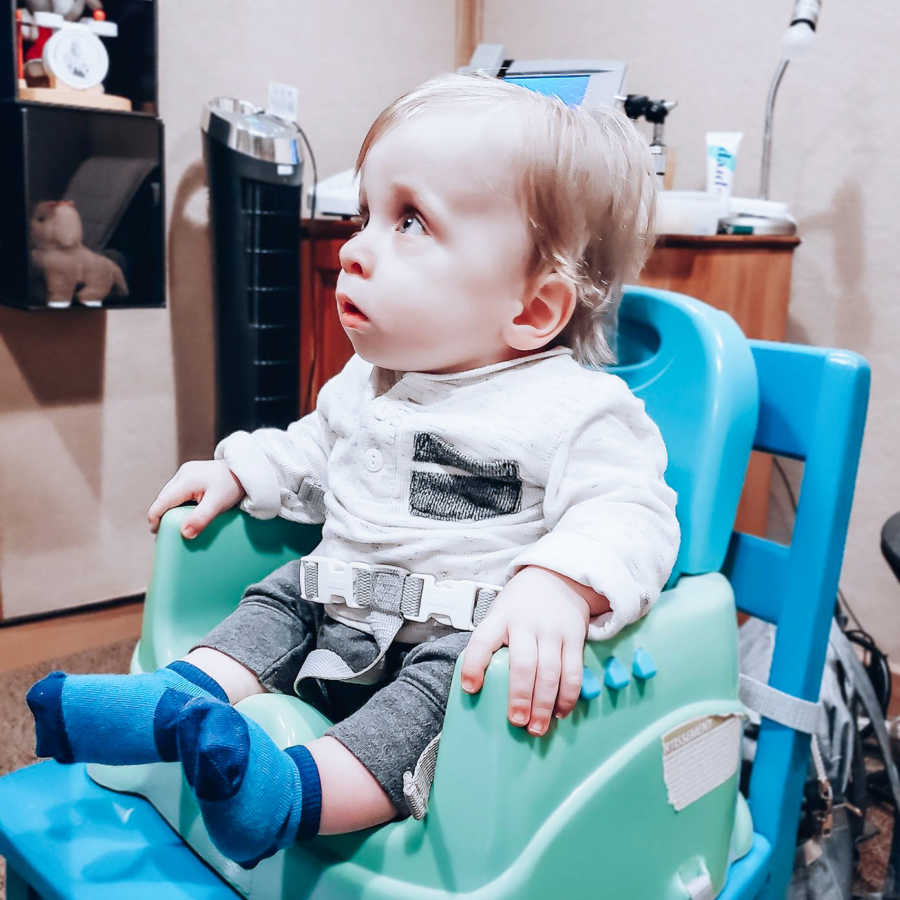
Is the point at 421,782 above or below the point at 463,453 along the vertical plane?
below

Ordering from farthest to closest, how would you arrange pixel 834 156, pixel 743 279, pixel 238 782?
pixel 834 156
pixel 743 279
pixel 238 782

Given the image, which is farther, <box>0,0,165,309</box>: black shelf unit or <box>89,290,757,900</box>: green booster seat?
<box>0,0,165,309</box>: black shelf unit

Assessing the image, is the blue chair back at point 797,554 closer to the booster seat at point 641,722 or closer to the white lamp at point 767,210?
the booster seat at point 641,722

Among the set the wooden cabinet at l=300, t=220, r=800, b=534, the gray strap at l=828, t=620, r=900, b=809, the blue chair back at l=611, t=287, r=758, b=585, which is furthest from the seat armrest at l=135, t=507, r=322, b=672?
the wooden cabinet at l=300, t=220, r=800, b=534

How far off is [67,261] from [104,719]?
40.6 inches

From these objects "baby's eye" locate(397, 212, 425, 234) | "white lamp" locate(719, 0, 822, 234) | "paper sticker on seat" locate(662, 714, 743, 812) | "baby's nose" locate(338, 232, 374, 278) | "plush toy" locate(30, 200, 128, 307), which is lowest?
"paper sticker on seat" locate(662, 714, 743, 812)

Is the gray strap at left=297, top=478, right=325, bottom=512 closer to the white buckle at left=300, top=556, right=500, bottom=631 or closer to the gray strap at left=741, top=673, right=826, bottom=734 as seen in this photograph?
the white buckle at left=300, top=556, right=500, bottom=631

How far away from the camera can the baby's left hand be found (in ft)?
1.66

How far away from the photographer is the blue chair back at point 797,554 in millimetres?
690

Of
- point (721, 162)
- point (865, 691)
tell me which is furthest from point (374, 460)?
point (721, 162)

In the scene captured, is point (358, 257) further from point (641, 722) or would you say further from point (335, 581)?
point (641, 722)

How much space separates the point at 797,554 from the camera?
2.36 ft

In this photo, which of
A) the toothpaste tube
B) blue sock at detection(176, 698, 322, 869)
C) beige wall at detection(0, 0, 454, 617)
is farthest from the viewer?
beige wall at detection(0, 0, 454, 617)

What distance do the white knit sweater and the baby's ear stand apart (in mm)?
19
